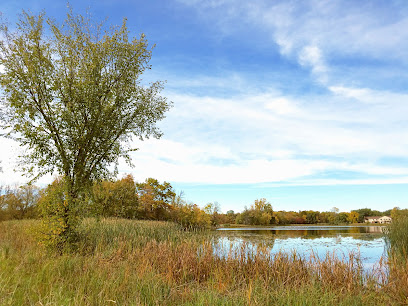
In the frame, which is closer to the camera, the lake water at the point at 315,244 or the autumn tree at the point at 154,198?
the lake water at the point at 315,244

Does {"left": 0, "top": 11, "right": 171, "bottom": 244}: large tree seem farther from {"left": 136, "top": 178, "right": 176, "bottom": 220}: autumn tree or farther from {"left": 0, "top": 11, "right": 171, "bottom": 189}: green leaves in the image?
{"left": 136, "top": 178, "right": 176, "bottom": 220}: autumn tree

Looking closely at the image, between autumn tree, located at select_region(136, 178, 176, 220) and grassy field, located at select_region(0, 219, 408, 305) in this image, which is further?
autumn tree, located at select_region(136, 178, 176, 220)

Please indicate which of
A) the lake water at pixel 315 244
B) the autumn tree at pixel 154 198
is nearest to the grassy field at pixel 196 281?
the lake water at pixel 315 244

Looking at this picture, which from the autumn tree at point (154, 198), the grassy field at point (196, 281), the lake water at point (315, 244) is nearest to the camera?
the grassy field at point (196, 281)

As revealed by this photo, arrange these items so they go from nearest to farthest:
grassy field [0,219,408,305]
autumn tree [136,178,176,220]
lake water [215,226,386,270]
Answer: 1. grassy field [0,219,408,305]
2. lake water [215,226,386,270]
3. autumn tree [136,178,176,220]

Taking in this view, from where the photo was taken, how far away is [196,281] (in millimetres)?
8383

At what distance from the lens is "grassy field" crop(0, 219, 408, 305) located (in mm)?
5527

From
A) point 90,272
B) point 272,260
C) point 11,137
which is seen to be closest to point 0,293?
point 90,272

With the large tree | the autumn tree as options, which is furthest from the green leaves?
the autumn tree

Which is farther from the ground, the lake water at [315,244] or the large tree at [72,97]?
the large tree at [72,97]

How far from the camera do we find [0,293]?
5227mm

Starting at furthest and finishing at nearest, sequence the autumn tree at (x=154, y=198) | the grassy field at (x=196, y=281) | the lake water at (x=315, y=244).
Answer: the autumn tree at (x=154, y=198) → the lake water at (x=315, y=244) → the grassy field at (x=196, y=281)

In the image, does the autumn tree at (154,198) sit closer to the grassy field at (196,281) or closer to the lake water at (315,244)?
the lake water at (315,244)

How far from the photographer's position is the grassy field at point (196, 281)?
5527 mm
